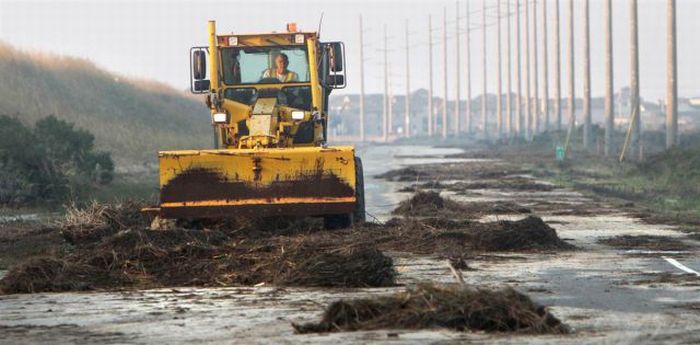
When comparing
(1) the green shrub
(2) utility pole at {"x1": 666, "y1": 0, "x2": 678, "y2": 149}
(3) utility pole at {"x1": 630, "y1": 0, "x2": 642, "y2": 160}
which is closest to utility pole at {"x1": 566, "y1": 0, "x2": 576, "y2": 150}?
(3) utility pole at {"x1": 630, "y1": 0, "x2": 642, "y2": 160}

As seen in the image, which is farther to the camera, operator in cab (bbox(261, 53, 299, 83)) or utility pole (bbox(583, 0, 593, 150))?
utility pole (bbox(583, 0, 593, 150))

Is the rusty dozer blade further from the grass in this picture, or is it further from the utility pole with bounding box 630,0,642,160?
the utility pole with bounding box 630,0,642,160

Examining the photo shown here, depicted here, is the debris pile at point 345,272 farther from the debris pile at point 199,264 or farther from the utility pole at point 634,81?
the utility pole at point 634,81

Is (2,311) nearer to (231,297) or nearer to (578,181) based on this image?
(231,297)

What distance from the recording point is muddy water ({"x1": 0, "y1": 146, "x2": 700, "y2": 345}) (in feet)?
40.0

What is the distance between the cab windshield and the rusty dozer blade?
3.41 m

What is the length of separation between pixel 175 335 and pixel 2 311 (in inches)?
109

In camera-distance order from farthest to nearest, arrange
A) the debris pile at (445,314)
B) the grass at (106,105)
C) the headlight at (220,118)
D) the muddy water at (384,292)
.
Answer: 1. the grass at (106,105)
2. the headlight at (220,118)
3. the debris pile at (445,314)
4. the muddy water at (384,292)

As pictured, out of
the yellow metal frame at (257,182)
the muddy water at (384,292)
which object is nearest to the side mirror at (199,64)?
the yellow metal frame at (257,182)

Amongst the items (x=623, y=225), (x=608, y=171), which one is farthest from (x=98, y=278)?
(x=608, y=171)

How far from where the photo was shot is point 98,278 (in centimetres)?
1700

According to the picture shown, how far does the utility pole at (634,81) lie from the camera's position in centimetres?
6038

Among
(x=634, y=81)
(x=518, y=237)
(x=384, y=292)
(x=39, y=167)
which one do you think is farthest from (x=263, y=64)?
(x=634, y=81)

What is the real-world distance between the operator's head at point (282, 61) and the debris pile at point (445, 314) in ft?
40.8
